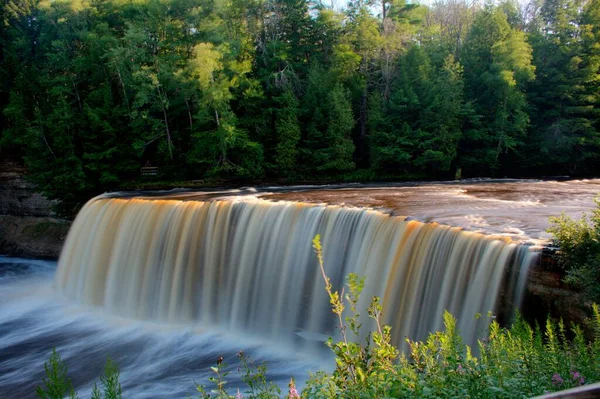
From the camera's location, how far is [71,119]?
2305 cm

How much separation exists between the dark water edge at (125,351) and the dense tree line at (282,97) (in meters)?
10.6

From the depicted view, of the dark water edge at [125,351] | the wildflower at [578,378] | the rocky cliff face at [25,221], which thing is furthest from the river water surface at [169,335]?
the rocky cliff face at [25,221]

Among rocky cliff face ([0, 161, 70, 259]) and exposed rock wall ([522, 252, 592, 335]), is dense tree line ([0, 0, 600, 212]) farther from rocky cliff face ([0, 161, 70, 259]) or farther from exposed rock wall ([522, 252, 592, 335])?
exposed rock wall ([522, 252, 592, 335])

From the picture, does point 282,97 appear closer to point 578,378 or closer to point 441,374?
point 441,374

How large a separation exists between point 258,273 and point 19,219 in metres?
17.1

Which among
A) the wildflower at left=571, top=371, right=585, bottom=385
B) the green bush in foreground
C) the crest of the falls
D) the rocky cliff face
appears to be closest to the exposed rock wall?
the crest of the falls

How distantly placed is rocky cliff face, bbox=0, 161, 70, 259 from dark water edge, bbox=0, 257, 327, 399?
23.7ft

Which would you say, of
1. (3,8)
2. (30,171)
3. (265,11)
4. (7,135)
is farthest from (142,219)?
(3,8)

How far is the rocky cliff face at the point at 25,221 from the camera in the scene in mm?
21266

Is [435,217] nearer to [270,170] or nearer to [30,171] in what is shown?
[270,170]

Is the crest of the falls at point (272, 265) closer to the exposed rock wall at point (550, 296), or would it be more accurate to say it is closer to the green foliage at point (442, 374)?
the exposed rock wall at point (550, 296)

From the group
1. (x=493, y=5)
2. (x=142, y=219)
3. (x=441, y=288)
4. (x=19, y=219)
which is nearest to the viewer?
(x=441, y=288)

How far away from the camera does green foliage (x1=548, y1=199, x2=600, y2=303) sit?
236 inches

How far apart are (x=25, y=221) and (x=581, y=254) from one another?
23.9 meters
